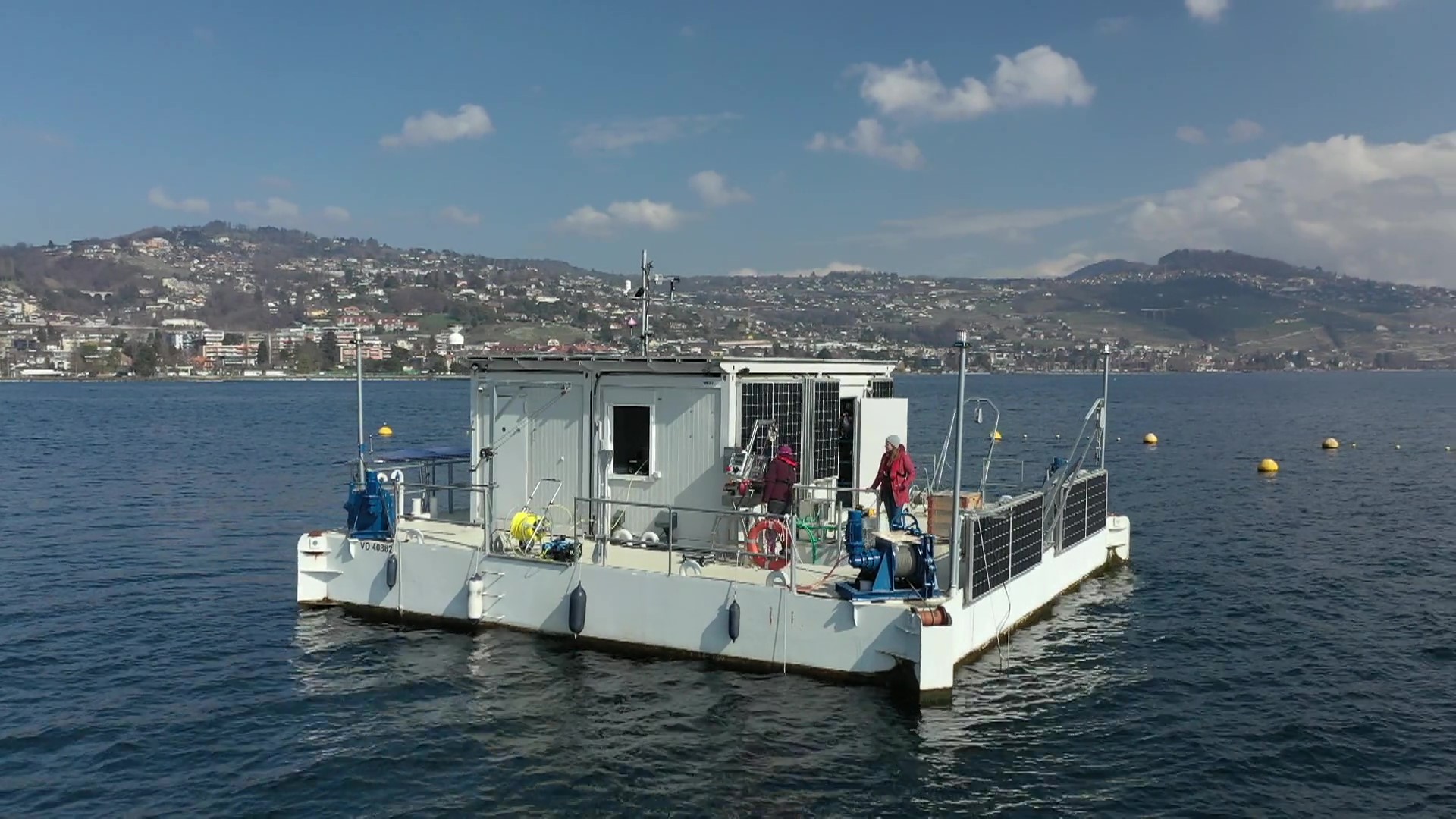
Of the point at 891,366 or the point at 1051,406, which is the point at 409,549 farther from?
the point at 1051,406

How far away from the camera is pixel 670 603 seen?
14.0 meters

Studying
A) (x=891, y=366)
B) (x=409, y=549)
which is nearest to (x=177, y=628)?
(x=409, y=549)

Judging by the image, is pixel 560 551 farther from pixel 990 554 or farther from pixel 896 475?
pixel 990 554

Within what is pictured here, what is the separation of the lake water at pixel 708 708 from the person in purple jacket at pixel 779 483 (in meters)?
2.52

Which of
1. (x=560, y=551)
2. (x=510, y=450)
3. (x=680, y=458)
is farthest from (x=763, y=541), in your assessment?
(x=510, y=450)

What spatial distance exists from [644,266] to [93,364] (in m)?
198

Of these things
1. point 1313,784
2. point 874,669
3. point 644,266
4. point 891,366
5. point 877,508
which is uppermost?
point 644,266

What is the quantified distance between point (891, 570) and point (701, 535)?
369 centimetres

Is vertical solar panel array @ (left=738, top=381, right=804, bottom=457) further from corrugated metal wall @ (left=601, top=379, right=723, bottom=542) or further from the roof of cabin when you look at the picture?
corrugated metal wall @ (left=601, top=379, right=723, bottom=542)

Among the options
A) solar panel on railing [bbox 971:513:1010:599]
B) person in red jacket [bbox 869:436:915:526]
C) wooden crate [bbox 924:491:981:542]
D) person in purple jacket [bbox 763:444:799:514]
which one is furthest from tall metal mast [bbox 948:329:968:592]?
wooden crate [bbox 924:491:981:542]

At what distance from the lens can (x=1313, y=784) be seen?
11.7m

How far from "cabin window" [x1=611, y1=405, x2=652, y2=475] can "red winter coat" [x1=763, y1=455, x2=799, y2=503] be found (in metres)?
2.44

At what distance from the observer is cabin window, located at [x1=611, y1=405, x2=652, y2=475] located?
1630 centimetres

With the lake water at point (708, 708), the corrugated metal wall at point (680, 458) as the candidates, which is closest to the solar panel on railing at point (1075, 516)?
the lake water at point (708, 708)
